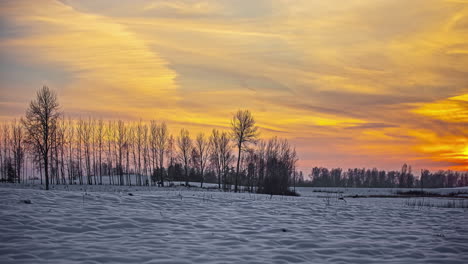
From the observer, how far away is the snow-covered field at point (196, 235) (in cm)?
802

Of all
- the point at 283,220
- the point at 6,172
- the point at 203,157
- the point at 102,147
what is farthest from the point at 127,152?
the point at 283,220

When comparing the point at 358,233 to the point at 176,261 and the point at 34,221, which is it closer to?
the point at 176,261

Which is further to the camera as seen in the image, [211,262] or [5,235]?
[5,235]

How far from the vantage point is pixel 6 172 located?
3361 inches

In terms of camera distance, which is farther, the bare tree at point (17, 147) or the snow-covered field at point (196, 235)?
the bare tree at point (17, 147)

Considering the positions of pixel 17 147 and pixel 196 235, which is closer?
pixel 196 235

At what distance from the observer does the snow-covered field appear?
8.02 metres

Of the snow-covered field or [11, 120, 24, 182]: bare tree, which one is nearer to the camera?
the snow-covered field

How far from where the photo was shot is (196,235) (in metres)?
10.3

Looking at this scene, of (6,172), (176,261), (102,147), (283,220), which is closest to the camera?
(176,261)

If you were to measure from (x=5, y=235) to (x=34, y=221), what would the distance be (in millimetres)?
1548

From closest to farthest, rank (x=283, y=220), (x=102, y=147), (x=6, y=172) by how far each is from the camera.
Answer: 1. (x=283, y=220)
2. (x=102, y=147)
3. (x=6, y=172)

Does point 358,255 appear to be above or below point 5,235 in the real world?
below

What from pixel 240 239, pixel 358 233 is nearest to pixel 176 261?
pixel 240 239
